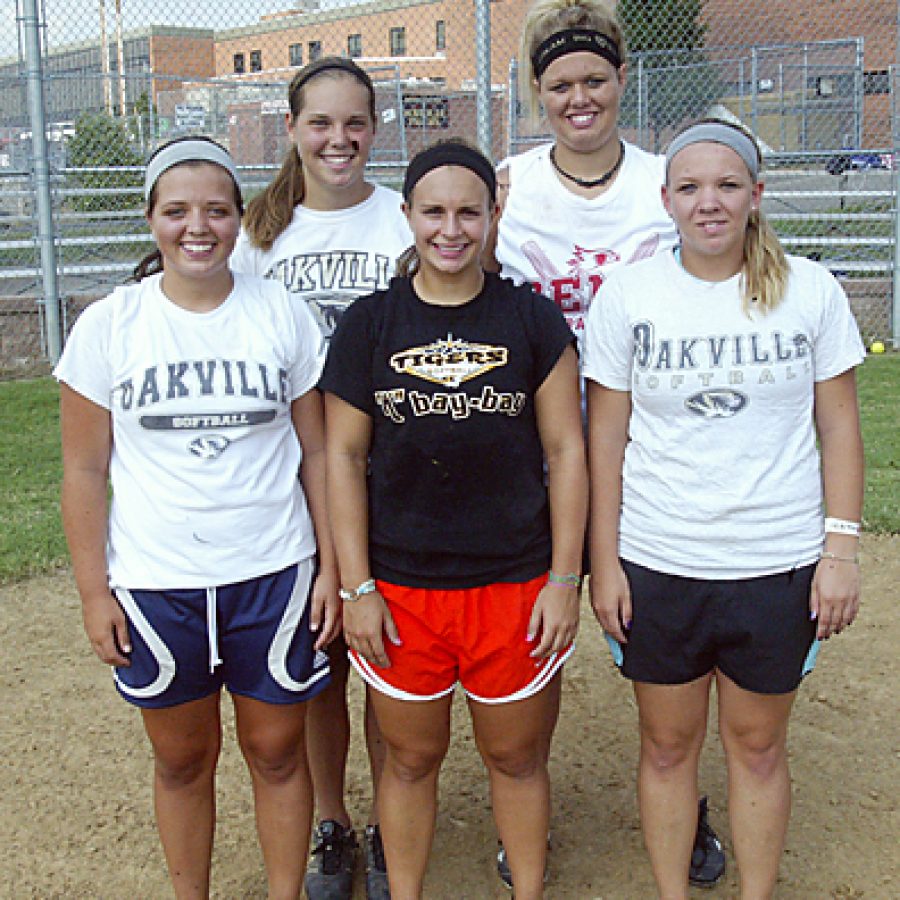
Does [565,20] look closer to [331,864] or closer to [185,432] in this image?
[185,432]

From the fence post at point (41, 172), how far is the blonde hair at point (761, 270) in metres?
Answer: 7.31

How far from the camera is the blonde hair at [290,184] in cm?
288

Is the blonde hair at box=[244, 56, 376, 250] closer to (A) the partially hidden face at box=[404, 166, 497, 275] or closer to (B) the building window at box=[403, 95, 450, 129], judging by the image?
(A) the partially hidden face at box=[404, 166, 497, 275]

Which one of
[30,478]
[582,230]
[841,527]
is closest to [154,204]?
[582,230]

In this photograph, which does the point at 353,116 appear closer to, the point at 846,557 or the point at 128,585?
the point at 128,585

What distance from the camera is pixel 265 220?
9.52 ft

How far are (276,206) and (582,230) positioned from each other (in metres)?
0.78

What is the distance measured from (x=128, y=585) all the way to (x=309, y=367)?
0.62 meters

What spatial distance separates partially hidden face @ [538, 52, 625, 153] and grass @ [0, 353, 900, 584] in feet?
12.1

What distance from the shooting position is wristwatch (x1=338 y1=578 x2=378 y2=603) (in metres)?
2.53

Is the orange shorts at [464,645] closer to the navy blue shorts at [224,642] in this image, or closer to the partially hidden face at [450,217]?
the navy blue shorts at [224,642]

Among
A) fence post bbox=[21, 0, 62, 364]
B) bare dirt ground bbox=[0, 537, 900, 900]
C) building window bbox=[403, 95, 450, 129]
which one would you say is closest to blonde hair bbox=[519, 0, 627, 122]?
bare dirt ground bbox=[0, 537, 900, 900]

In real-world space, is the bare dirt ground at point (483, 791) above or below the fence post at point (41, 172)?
below

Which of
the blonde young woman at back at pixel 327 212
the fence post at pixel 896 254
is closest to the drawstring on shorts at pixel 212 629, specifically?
the blonde young woman at back at pixel 327 212
